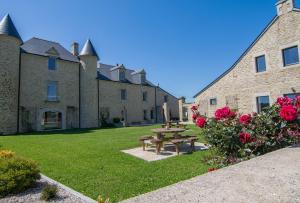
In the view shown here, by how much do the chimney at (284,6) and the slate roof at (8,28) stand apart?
22013 millimetres

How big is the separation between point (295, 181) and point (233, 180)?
88cm

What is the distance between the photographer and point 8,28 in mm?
18781

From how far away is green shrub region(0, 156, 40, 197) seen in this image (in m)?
4.07

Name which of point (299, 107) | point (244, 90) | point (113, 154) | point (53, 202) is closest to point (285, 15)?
point (244, 90)

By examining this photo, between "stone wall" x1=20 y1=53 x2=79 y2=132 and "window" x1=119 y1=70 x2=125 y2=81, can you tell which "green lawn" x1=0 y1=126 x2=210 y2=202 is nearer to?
"stone wall" x1=20 y1=53 x2=79 y2=132

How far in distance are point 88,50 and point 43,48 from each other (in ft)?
15.9

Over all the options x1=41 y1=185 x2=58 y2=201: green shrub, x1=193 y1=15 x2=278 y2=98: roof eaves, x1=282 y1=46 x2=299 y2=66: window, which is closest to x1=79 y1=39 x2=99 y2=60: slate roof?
x1=193 y1=15 x2=278 y2=98: roof eaves

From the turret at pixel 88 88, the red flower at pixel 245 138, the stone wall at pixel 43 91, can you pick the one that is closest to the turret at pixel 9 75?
the stone wall at pixel 43 91

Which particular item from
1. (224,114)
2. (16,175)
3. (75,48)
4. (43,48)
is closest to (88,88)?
(75,48)

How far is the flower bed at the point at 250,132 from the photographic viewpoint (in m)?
5.54

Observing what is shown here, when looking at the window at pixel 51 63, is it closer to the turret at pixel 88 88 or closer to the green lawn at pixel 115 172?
the turret at pixel 88 88

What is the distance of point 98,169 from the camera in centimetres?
610

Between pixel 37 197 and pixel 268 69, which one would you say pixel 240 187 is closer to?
pixel 37 197

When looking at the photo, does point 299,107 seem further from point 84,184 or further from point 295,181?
point 84,184
